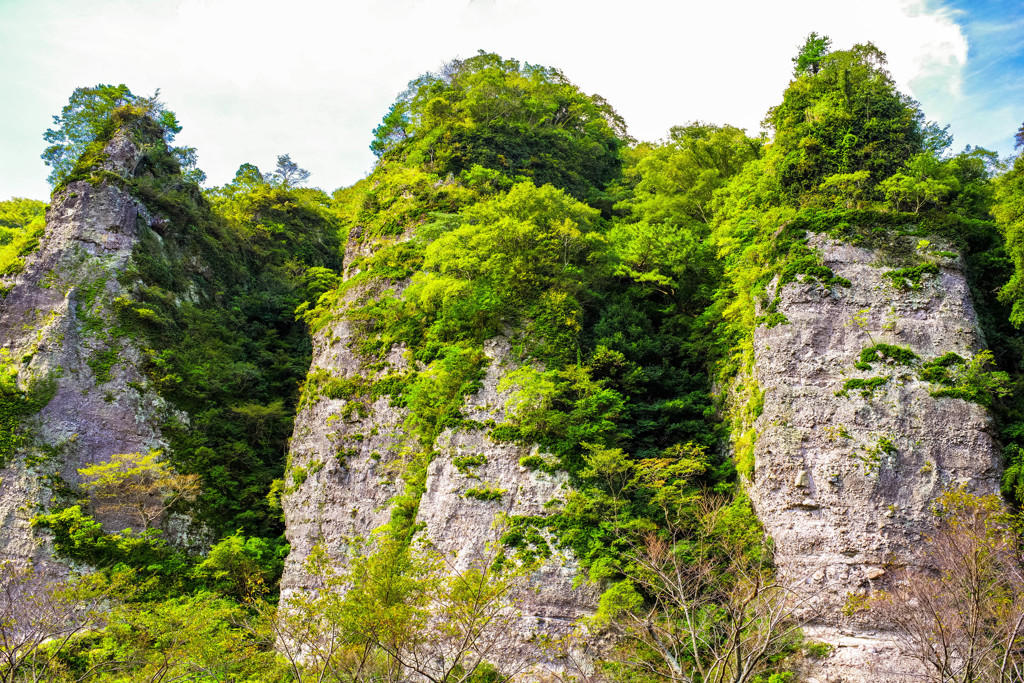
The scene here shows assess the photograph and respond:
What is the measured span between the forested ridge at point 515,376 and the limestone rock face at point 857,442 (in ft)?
1.83

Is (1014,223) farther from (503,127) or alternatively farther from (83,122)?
(83,122)

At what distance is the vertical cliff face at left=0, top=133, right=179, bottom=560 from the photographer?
67.6 feet

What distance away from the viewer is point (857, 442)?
16.7 metres

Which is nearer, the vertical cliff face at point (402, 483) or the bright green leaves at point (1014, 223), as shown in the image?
the vertical cliff face at point (402, 483)

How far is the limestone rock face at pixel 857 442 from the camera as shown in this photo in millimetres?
15344

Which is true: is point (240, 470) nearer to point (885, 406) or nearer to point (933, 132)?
point (885, 406)

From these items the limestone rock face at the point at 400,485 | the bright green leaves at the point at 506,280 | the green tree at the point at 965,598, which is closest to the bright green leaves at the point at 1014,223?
the green tree at the point at 965,598

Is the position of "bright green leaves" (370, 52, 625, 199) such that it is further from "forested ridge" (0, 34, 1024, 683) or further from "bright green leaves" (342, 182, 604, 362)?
"bright green leaves" (342, 182, 604, 362)

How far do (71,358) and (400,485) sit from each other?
44.9 ft

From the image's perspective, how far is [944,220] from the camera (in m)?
19.6

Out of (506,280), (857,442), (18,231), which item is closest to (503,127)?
(506,280)

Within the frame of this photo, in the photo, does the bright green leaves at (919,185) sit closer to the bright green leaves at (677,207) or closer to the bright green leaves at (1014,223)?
the bright green leaves at (1014,223)

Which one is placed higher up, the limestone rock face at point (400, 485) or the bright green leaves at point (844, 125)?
the bright green leaves at point (844, 125)

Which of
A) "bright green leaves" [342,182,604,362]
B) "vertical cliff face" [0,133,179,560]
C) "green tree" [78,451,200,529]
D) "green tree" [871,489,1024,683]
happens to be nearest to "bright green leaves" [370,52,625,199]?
"bright green leaves" [342,182,604,362]
